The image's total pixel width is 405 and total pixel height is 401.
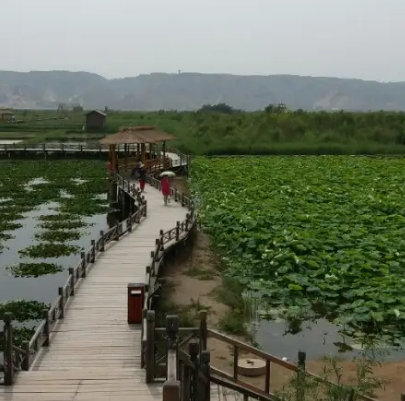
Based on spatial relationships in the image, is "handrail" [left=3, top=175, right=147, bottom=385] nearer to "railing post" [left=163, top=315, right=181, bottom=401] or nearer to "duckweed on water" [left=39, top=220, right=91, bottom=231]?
"railing post" [left=163, top=315, right=181, bottom=401]

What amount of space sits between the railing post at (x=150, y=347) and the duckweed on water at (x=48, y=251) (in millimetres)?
10447

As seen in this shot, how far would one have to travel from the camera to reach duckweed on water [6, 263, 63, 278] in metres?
16.0

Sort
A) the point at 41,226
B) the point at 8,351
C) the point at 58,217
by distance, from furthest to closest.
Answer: the point at 58,217, the point at 41,226, the point at 8,351

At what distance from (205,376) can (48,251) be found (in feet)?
38.3

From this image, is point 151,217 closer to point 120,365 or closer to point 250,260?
point 250,260

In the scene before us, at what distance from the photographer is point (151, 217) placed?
19516 mm

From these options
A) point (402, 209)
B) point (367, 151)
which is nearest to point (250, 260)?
point (402, 209)

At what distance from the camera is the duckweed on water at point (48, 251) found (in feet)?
58.2

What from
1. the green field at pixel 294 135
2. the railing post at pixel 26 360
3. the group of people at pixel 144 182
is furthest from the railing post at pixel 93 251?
the green field at pixel 294 135

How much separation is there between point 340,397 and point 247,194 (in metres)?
19.0

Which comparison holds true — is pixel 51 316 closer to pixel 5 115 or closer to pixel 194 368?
pixel 194 368

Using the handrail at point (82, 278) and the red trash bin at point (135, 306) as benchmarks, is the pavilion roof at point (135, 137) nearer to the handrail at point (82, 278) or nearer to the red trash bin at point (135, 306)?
the handrail at point (82, 278)

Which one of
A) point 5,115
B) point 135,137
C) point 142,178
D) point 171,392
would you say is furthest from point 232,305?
point 5,115

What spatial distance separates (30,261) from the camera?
56.5 feet
